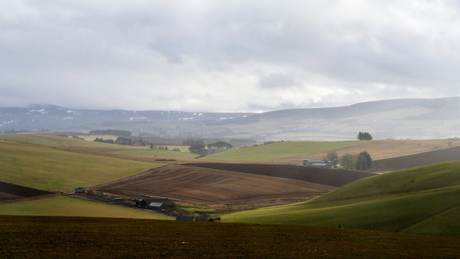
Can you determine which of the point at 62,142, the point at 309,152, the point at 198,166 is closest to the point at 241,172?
the point at 198,166

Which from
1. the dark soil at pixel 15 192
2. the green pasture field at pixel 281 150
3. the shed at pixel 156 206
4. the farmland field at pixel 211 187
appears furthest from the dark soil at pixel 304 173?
the green pasture field at pixel 281 150

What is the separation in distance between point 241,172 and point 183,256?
69.4 meters

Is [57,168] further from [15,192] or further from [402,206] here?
[402,206]

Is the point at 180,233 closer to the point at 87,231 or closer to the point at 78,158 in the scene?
the point at 87,231

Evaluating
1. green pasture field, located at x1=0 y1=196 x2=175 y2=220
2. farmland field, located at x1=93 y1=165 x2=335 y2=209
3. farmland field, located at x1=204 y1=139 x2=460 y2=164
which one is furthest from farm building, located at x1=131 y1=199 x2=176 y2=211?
farmland field, located at x1=204 y1=139 x2=460 y2=164

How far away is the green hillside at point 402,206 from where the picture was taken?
101ft

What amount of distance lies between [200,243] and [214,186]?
52.3 meters

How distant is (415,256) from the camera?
2038 centimetres

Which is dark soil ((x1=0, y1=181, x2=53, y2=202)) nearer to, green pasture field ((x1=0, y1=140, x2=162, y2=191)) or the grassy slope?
green pasture field ((x1=0, y1=140, x2=162, y2=191))

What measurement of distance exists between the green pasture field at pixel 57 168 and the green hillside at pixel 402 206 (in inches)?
1550

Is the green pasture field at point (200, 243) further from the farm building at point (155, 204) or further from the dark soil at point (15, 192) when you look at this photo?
the dark soil at point (15, 192)

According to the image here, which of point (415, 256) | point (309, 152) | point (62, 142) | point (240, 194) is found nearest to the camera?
point (415, 256)

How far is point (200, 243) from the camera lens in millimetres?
22156

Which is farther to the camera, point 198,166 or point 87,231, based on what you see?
point 198,166
